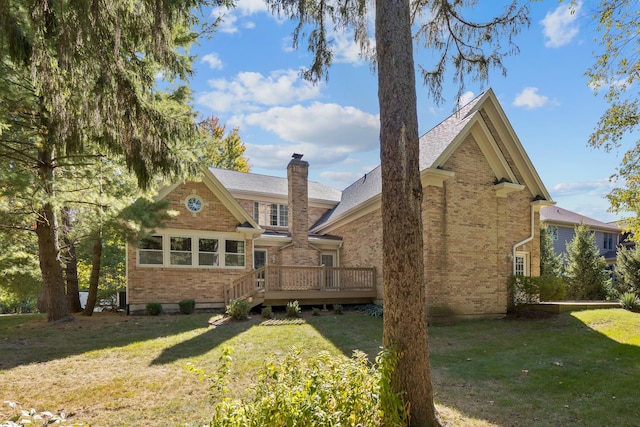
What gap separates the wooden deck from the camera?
1404 cm

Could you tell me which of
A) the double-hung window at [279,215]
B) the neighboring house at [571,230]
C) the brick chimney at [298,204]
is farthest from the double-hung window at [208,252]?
the neighboring house at [571,230]

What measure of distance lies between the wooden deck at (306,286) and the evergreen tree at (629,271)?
15.0 meters

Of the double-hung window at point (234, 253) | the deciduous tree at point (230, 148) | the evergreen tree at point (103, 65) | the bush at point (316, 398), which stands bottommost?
the bush at point (316, 398)

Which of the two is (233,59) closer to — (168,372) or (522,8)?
(522,8)

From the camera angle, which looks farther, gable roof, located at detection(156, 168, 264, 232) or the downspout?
gable roof, located at detection(156, 168, 264, 232)

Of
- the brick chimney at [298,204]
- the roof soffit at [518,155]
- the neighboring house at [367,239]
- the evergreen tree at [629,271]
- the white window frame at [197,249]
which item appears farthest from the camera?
the evergreen tree at [629,271]

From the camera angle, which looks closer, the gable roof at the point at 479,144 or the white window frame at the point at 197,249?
the gable roof at the point at 479,144

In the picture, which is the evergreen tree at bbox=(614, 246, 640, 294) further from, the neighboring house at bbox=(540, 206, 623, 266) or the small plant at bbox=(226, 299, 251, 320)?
the small plant at bbox=(226, 299, 251, 320)

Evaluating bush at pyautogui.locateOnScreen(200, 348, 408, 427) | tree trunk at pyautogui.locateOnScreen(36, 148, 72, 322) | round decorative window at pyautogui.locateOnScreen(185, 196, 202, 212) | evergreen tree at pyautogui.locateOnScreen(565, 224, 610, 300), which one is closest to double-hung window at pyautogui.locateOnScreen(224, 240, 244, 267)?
round decorative window at pyautogui.locateOnScreen(185, 196, 202, 212)

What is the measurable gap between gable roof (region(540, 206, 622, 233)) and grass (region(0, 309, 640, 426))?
18.4m

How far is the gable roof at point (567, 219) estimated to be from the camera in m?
28.4

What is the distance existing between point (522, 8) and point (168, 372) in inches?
348

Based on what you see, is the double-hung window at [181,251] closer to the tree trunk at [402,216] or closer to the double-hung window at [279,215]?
the double-hung window at [279,215]

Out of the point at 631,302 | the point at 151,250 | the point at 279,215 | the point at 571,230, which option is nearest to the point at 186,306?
the point at 151,250
